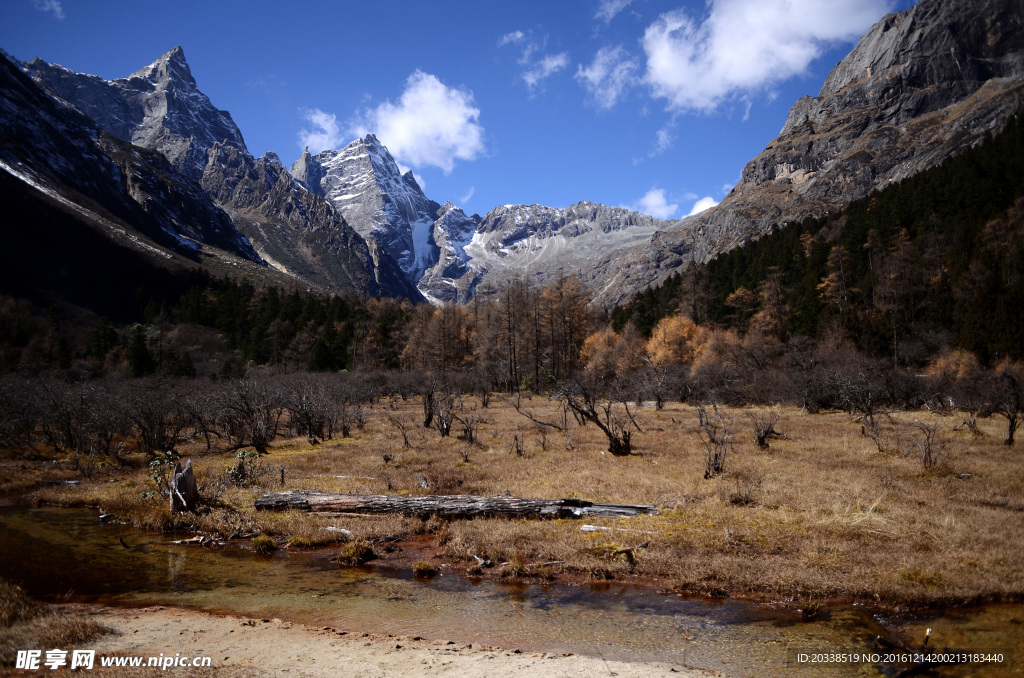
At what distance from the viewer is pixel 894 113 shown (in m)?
142

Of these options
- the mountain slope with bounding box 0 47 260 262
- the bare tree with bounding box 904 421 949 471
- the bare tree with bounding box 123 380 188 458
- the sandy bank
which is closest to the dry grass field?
the bare tree with bounding box 904 421 949 471

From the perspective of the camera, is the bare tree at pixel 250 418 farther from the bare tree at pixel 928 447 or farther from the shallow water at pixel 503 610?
the bare tree at pixel 928 447

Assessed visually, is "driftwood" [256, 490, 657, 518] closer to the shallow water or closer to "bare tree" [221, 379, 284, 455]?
the shallow water

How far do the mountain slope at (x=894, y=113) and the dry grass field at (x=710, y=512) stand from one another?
124688mm

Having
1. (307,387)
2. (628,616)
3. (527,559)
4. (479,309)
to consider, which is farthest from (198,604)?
(479,309)

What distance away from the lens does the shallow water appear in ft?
22.8

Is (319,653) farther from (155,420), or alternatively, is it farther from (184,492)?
(155,420)

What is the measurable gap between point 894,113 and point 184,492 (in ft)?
626

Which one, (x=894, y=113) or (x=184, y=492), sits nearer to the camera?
(x=184, y=492)

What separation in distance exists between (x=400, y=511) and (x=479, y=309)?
94.0 m

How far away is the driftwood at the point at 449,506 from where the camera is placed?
1286cm

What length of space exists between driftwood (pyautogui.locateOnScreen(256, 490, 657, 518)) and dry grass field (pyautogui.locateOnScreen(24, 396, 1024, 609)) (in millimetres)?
330

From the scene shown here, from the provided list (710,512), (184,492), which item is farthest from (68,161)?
(710,512)

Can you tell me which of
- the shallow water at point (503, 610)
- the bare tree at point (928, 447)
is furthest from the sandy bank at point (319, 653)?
the bare tree at point (928, 447)
